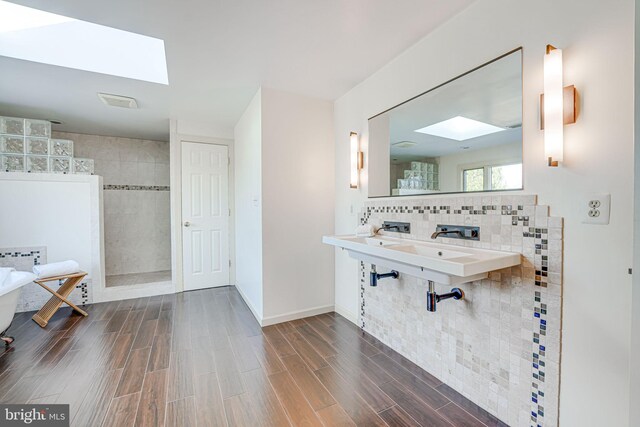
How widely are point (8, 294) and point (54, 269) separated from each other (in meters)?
0.59

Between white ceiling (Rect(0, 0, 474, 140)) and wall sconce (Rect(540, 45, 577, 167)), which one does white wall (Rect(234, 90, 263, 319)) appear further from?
wall sconce (Rect(540, 45, 577, 167))

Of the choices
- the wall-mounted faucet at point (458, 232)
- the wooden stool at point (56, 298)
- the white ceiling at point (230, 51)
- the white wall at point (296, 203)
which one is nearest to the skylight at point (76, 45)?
the white ceiling at point (230, 51)

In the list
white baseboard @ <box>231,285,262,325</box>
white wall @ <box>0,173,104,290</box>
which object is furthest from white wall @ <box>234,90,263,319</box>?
white wall @ <box>0,173,104,290</box>

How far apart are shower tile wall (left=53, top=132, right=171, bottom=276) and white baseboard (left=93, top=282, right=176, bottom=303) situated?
1.04 metres

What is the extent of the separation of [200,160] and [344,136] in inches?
87.9

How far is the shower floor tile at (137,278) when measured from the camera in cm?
389

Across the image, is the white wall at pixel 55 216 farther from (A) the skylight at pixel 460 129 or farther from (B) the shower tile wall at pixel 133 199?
(A) the skylight at pixel 460 129

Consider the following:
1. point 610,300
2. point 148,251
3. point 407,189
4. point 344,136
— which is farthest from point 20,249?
point 610,300

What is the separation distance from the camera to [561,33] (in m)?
1.26

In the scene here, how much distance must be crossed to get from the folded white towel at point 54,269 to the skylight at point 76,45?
1958 mm

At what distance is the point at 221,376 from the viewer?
191 cm

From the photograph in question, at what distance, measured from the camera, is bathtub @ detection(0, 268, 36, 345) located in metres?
2.23

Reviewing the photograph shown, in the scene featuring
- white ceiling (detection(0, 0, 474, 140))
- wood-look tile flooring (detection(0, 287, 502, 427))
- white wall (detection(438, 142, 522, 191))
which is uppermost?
white ceiling (detection(0, 0, 474, 140))

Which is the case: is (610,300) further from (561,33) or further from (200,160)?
(200,160)
